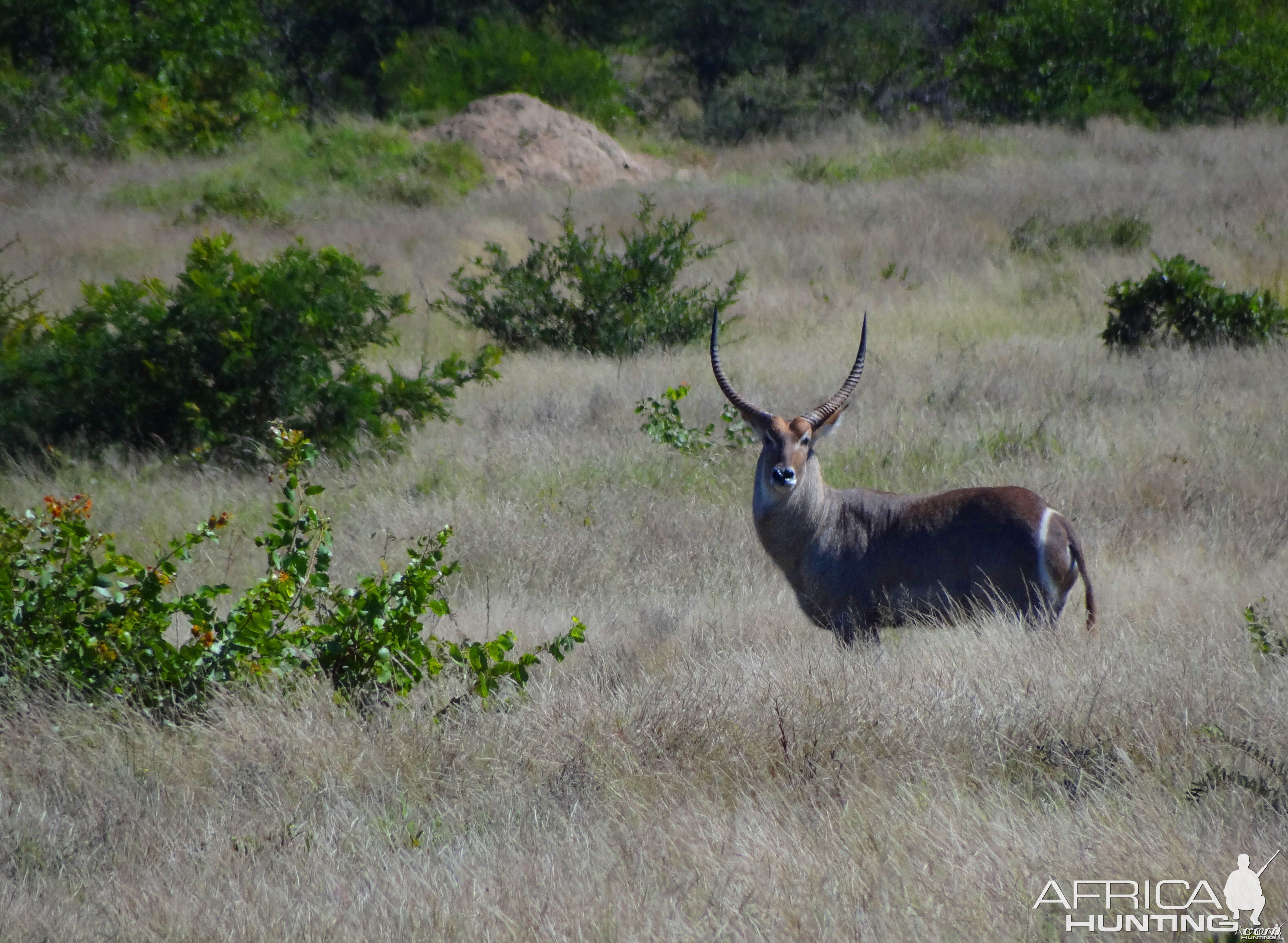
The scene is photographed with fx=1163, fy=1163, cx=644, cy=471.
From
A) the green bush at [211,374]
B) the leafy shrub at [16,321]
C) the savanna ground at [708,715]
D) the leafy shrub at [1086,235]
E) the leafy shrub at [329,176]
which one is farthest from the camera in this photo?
the leafy shrub at [329,176]

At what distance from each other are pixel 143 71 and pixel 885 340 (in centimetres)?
2347

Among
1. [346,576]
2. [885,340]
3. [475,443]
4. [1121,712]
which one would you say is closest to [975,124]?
[885,340]

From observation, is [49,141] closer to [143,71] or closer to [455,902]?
[143,71]

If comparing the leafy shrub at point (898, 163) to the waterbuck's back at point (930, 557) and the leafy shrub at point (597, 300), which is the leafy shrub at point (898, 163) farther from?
the waterbuck's back at point (930, 557)

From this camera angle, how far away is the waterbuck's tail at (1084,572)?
4762mm

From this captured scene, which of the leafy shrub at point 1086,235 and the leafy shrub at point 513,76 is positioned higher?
the leafy shrub at point 513,76

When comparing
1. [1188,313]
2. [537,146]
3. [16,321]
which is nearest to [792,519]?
[1188,313]

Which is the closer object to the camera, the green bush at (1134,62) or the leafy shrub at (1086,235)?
the leafy shrub at (1086,235)

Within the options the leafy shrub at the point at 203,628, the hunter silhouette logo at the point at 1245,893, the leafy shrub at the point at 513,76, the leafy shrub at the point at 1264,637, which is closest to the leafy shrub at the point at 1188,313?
the leafy shrub at the point at 1264,637

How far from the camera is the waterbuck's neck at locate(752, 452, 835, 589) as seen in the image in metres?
5.53

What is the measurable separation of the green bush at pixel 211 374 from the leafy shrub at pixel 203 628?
4.60 metres

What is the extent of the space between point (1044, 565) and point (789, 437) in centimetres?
126

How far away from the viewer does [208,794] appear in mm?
3635

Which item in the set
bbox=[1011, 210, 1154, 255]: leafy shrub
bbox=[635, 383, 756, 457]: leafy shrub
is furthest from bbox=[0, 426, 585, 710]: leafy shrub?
bbox=[1011, 210, 1154, 255]: leafy shrub
